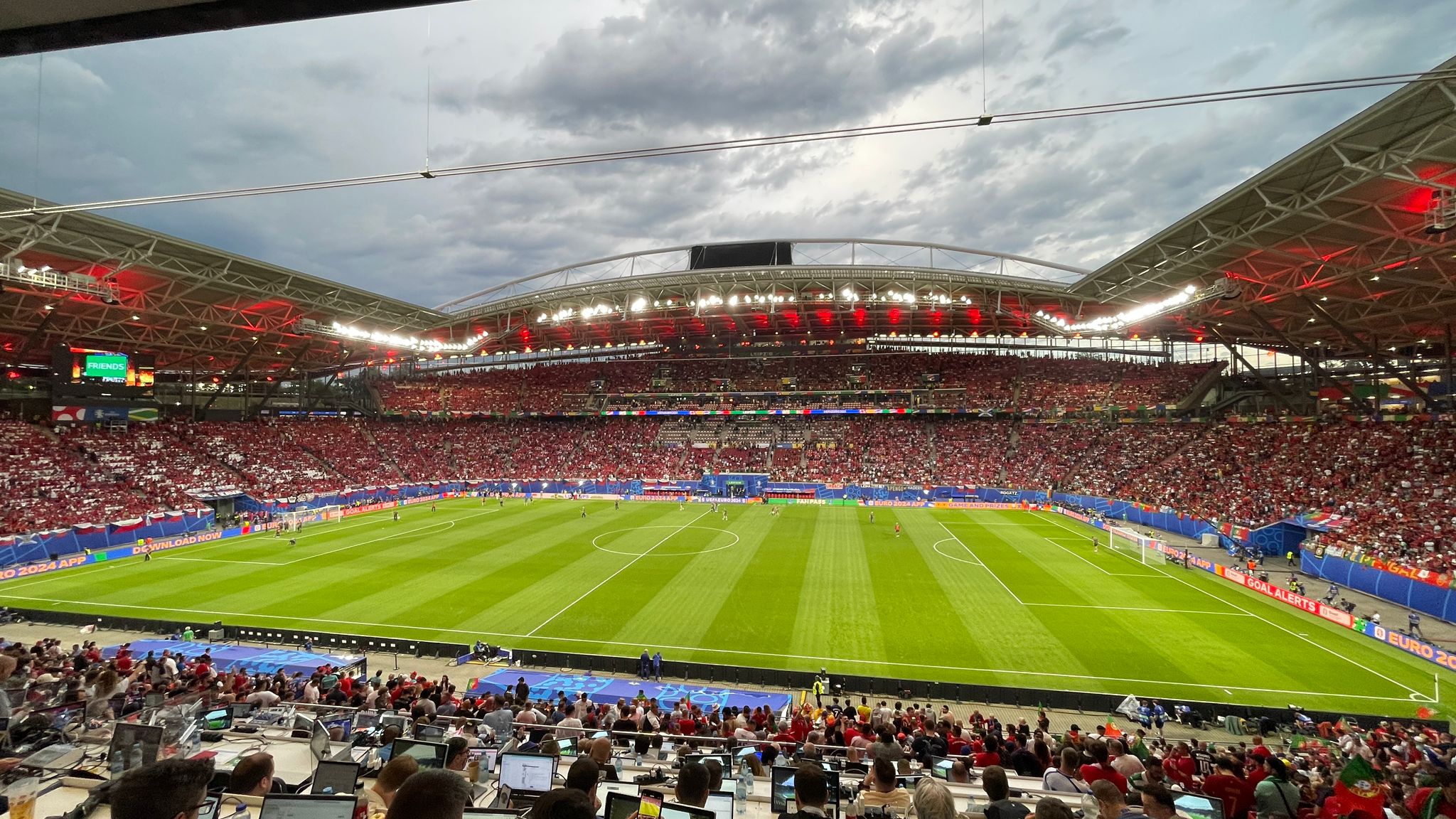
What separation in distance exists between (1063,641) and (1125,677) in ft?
8.69

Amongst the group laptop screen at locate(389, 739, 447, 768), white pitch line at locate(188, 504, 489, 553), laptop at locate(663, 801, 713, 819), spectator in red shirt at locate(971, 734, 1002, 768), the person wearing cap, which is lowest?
white pitch line at locate(188, 504, 489, 553)

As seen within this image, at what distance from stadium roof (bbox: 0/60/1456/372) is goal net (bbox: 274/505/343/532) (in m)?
12.3

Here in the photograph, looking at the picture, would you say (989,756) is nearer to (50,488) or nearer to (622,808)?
(622,808)

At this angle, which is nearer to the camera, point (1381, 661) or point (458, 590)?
point (1381, 661)

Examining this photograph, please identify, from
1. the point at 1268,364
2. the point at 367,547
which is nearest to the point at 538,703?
the point at 367,547

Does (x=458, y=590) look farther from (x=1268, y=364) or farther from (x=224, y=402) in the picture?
(x=1268, y=364)

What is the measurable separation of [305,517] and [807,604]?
3604 cm

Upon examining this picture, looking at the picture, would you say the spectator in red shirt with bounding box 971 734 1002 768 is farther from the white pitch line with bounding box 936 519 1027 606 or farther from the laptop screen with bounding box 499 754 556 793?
the white pitch line with bounding box 936 519 1027 606

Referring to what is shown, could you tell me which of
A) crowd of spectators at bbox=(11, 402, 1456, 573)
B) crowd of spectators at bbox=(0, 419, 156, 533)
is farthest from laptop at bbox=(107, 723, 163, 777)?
crowd of spectators at bbox=(0, 419, 156, 533)

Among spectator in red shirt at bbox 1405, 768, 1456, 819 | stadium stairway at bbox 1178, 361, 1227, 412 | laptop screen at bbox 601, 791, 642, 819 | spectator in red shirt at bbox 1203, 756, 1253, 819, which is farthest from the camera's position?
stadium stairway at bbox 1178, 361, 1227, 412

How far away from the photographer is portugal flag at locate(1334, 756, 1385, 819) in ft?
20.8

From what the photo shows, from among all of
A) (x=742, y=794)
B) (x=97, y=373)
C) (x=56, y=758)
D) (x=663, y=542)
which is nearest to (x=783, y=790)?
(x=742, y=794)

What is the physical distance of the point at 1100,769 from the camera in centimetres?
763

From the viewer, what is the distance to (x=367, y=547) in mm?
32531
